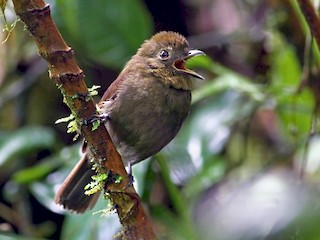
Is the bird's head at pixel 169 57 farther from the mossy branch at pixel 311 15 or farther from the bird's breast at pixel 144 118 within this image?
the mossy branch at pixel 311 15

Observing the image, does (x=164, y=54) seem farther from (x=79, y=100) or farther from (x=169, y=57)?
(x=79, y=100)

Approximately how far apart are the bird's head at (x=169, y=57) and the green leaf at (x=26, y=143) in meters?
0.74

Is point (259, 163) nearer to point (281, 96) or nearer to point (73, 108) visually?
point (281, 96)

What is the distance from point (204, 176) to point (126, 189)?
4.02 ft

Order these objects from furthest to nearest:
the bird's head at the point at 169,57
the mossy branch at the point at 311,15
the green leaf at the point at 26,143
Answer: the green leaf at the point at 26,143 → the bird's head at the point at 169,57 → the mossy branch at the point at 311,15

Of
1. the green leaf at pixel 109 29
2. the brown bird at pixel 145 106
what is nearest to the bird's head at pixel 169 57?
the brown bird at pixel 145 106

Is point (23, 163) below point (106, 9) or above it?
below

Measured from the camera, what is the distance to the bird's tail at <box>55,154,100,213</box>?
2619 millimetres

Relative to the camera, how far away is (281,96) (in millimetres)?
3105

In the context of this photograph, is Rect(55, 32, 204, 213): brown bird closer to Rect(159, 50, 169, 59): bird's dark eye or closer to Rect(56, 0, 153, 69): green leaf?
Rect(159, 50, 169, 59): bird's dark eye

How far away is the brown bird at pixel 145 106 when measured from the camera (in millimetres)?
2439

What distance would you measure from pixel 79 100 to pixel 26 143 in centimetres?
149

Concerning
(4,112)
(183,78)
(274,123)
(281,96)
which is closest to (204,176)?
(281,96)

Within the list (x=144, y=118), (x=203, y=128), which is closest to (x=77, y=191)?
(x=144, y=118)
